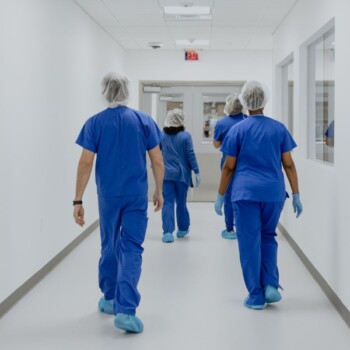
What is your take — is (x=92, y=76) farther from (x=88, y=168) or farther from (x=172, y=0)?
(x=88, y=168)

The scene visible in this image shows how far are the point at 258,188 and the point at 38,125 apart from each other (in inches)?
67.5

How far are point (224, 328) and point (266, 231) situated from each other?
0.75m

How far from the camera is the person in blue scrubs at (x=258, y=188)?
402 cm

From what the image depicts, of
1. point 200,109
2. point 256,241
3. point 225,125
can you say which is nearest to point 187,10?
point 225,125

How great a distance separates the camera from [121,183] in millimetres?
3574

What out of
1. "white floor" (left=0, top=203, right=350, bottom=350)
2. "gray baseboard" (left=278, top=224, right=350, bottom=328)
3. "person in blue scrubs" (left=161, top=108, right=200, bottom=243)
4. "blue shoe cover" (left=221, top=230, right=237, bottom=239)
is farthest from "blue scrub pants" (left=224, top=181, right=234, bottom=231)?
"white floor" (left=0, top=203, right=350, bottom=350)

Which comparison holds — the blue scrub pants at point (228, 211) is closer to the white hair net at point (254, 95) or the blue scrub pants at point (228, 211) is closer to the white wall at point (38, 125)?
the white wall at point (38, 125)

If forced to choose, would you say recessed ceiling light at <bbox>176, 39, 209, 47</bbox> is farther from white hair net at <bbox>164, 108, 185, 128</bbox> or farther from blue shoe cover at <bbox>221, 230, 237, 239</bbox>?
blue shoe cover at <bbox>221, 230, 237, 239</bbox>

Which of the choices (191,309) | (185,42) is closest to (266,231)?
→ (191,309)

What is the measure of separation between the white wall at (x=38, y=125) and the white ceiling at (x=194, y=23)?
41 cm

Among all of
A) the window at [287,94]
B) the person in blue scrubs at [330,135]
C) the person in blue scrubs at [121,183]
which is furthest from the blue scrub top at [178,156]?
the person in blue scrubs at [121,183]

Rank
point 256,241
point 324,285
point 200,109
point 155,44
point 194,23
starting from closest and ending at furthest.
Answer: point 256,241 < point 324,285 < point 194,23 < point 155,44 < point 200,109

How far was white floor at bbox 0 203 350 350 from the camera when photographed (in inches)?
135

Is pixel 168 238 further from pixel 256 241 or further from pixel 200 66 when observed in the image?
pixel 200 66
